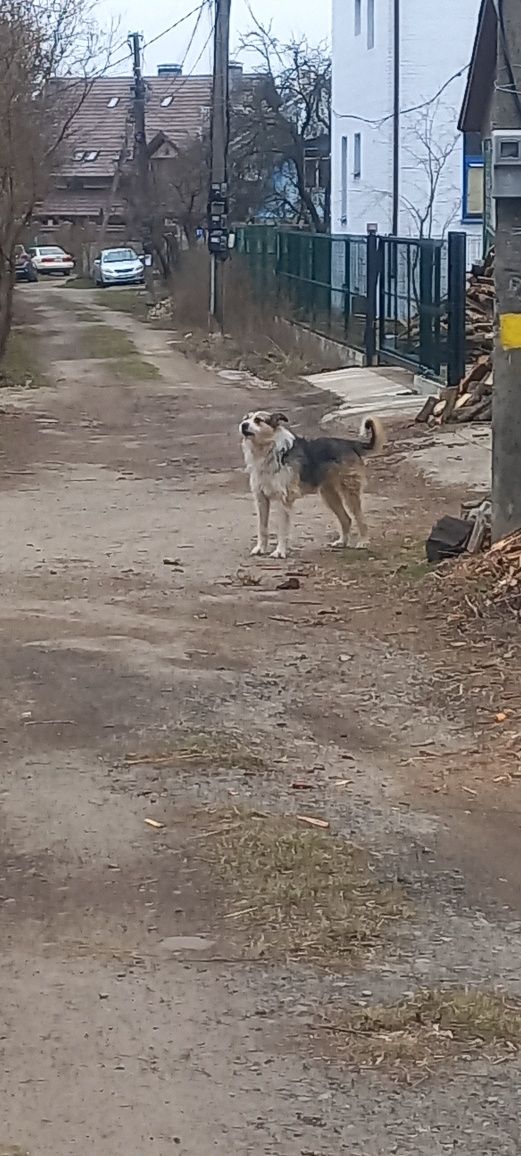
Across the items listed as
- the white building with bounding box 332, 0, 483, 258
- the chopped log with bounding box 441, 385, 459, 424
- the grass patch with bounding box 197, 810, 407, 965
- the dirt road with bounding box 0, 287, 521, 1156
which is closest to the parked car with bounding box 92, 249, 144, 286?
the white building with bounding box 332, 0, 483, 258

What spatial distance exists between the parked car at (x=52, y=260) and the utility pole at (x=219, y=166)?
33.9 m

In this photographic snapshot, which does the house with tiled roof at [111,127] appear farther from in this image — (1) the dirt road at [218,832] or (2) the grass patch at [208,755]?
(2) the grass patch at [208,755]

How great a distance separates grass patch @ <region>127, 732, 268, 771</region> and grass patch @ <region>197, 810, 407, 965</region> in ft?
2.27

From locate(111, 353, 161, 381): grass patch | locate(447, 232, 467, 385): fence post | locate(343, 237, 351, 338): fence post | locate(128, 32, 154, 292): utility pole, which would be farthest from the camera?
locate(128, 32, 154, 292): utility pole

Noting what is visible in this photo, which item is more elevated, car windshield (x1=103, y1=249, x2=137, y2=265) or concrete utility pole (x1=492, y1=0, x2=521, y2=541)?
concrete utility pole (x1=492, y1=0, x2=521, y2=541)

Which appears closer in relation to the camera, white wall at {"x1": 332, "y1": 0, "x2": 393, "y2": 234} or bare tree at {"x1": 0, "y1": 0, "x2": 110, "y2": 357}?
bare tree at {"x1": 0, "y1": 0, "x2": 110, "y2": 357}

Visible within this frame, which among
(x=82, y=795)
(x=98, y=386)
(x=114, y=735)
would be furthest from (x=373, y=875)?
(x=98, y=386)

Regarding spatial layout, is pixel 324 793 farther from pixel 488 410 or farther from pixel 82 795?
pixel 488 410

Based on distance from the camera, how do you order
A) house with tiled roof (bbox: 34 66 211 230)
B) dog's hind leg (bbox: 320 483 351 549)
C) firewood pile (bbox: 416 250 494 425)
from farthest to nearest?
house with tiled roof (bbox: 34 66 211 230)
firewood pile (bbox: 416 250 494 425)
dog's hind leg (bbox: 320 483 351 549)

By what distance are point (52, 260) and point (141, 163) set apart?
1849 centimetres

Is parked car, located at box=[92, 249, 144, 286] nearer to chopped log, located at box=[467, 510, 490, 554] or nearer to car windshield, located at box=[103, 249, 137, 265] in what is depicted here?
car windshield, located at box=[103, 249, 137, 265]

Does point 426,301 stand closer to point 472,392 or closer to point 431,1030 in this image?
point 472,392

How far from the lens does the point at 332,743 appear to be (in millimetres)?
7148

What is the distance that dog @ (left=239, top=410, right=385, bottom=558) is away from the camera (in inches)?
436
